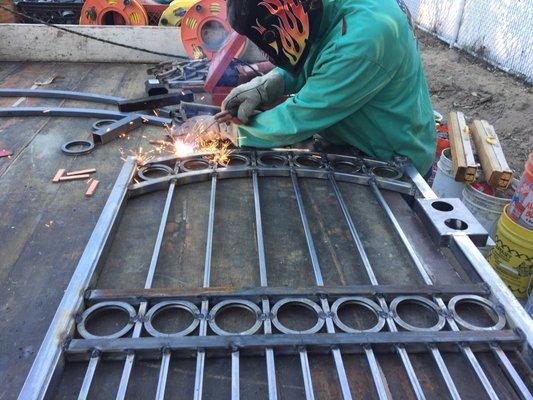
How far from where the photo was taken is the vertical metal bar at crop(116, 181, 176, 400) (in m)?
1.29

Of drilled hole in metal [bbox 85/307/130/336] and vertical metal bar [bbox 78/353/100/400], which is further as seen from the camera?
drilled hole in metal [bbox 85/307/130/336]

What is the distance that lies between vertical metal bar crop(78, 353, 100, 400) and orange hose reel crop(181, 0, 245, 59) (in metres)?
4.06

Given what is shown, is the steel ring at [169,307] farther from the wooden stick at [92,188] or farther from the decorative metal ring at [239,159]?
the wooden stick at [92,188]

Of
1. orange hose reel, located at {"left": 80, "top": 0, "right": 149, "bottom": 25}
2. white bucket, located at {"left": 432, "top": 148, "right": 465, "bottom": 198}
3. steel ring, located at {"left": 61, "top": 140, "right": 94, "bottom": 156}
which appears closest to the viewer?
steel ring, located at {"left": 61, "top": 140, "right": 94, "bottom": 156}

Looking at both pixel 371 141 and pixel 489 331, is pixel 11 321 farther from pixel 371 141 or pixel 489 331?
pixel 371 141

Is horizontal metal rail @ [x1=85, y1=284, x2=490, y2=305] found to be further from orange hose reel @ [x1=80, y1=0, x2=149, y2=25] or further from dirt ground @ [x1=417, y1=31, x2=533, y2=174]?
dirt ground @ [x1=417, y1=31, x2=533, y2=174]

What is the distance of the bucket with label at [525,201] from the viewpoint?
11.3ft

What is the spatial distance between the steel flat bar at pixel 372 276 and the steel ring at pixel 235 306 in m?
0.41

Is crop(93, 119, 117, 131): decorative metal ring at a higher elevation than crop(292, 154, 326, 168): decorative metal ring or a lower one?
lower

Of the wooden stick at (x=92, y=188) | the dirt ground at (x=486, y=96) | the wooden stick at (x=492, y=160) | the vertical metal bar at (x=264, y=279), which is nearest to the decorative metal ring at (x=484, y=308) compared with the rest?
the vertical metal bar at (x=264, y=279)

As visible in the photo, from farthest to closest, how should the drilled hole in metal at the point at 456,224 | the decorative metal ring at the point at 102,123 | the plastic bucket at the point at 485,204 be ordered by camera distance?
the plastic bucket at the point at 485,204 < the decorative metal ring at the point at 102,123 < the drilled hole in metal at the point at 456,224

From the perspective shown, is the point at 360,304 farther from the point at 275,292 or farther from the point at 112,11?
the point at 112,11

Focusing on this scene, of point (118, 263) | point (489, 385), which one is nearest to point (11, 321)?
point (118, 263)

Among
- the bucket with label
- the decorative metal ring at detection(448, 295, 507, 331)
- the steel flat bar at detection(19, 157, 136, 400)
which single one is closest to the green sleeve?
the steel flat bar at detection(19, 157, 136, 400)
